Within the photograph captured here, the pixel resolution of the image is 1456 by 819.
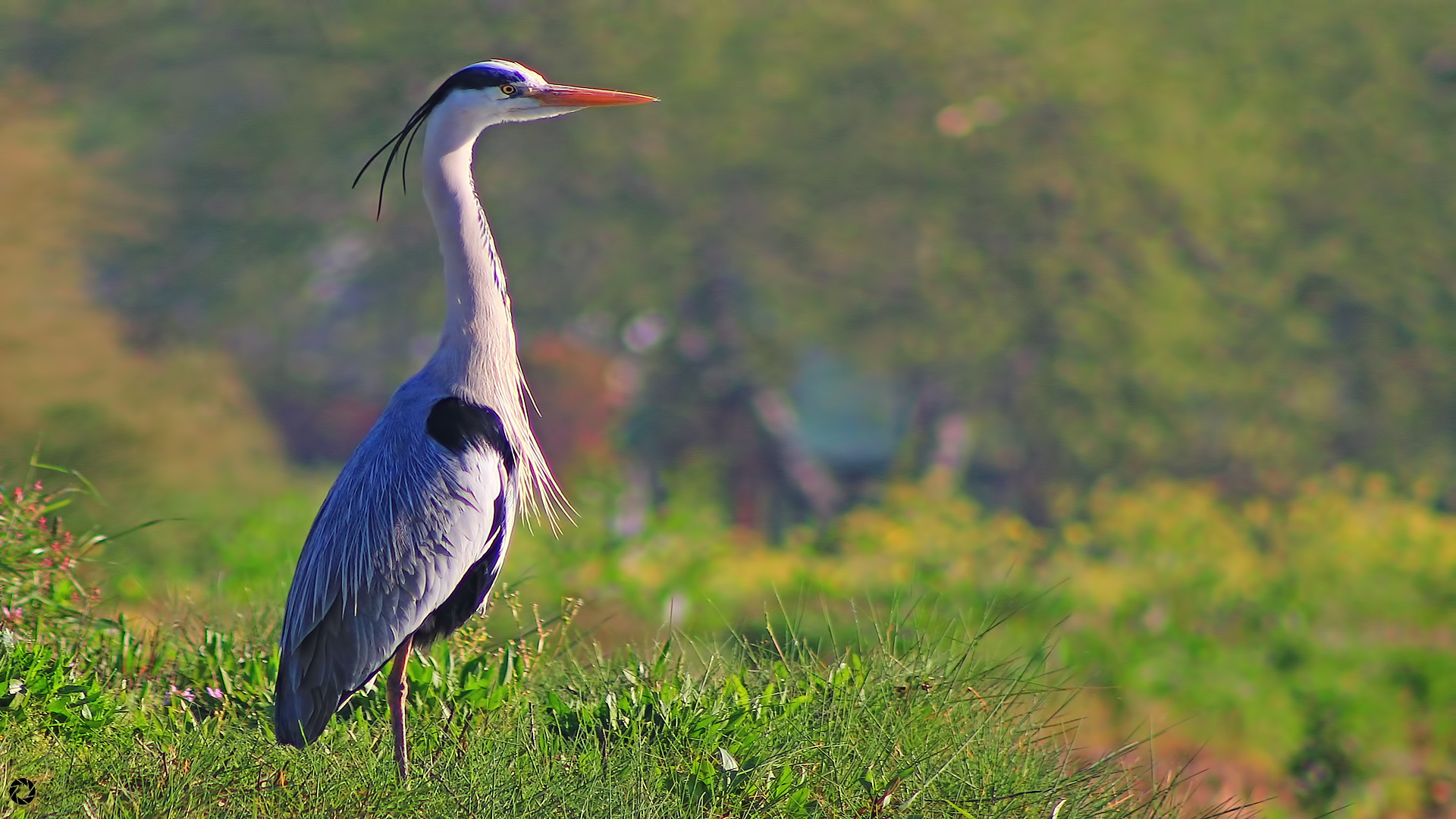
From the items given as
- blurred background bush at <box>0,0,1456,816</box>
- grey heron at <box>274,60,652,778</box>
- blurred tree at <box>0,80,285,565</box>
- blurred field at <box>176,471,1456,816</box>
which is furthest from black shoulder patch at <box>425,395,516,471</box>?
blurred tree at <box>0,80,285,565</box>

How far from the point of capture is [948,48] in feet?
39.7

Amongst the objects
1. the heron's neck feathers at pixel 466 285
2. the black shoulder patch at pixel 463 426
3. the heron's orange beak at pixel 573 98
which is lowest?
the black shoulder patch at pixel 463 426

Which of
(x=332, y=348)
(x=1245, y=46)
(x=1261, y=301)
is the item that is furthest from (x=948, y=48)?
(x=332, y=348)

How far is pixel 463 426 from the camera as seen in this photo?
4.03 m

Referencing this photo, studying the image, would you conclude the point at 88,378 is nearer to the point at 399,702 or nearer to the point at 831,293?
the point at 831,293

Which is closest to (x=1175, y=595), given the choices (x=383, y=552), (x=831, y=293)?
(x=831, y=293)

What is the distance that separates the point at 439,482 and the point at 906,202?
7875mm

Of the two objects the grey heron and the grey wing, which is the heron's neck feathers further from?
the grey wing

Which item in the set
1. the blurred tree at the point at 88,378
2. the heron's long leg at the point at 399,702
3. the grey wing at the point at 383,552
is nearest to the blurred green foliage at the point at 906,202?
the blurred tree at the point at 88,378

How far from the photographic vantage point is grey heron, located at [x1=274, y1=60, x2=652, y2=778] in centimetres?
384

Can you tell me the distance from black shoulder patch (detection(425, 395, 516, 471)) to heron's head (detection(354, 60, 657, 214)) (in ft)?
2.42

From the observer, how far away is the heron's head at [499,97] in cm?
402

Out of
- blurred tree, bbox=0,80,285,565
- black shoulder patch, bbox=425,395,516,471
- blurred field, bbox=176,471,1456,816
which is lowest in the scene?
blurred field, bbox=176,471,1456,816

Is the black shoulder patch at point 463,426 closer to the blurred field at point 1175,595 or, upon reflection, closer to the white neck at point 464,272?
the white neck at point 464,272
